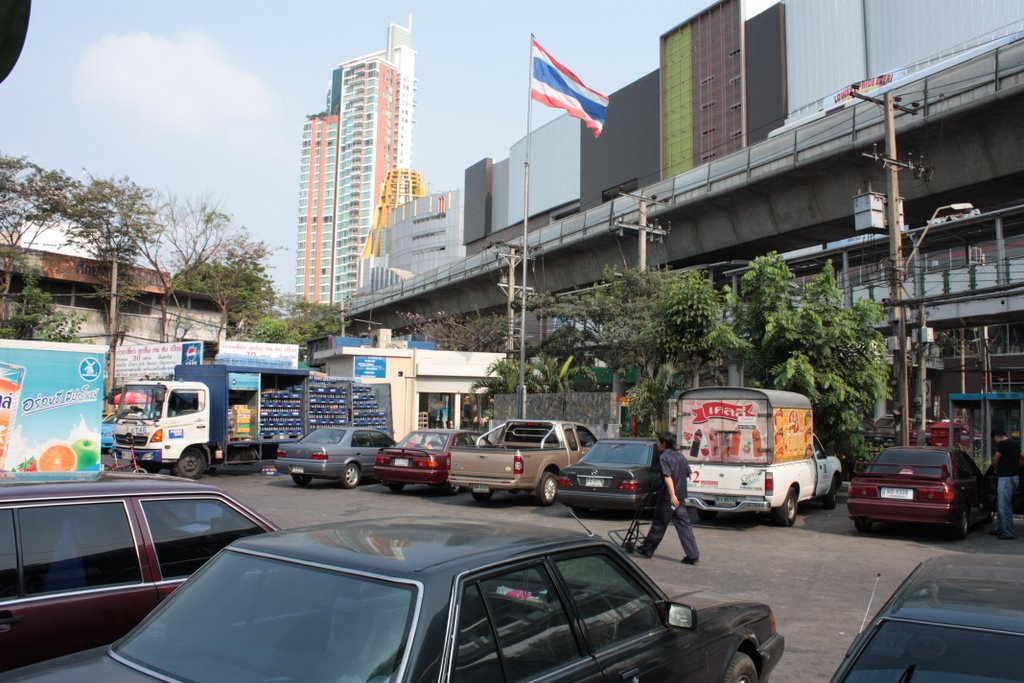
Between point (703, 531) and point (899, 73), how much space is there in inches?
1592

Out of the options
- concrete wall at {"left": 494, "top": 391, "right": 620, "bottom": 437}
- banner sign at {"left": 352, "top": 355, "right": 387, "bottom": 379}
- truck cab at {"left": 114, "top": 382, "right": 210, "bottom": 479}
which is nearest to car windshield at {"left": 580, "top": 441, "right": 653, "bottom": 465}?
concrete wall at {"left": 494, "top": 391, "right": 620, "bottom": 437}

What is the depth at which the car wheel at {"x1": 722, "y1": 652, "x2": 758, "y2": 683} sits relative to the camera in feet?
13.9

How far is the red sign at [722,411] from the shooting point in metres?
14.3

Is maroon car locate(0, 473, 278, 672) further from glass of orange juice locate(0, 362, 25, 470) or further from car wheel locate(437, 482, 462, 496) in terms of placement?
car wheel locate(437, 482, 462, 496)

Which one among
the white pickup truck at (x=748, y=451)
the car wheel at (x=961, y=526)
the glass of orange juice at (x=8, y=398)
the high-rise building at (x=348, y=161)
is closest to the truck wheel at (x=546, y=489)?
the white pickup truck at (x=748, y=451)

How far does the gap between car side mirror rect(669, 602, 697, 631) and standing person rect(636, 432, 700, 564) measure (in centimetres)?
649

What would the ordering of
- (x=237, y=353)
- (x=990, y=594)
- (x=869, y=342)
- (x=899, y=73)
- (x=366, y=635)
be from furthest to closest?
1. (x=899, y=73)
2. (x=237, y=353)
3. (x=869, y=342)
4. (x=990, y=594)
5. (x=366, y=635)

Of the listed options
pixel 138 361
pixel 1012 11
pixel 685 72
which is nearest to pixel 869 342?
pixel 138 361

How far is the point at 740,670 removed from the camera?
14.3ft

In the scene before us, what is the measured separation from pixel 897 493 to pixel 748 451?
8.71 ft

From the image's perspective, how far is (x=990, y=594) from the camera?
334 centimetres

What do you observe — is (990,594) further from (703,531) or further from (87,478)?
(703,531)

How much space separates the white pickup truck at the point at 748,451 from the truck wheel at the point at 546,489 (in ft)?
9.76

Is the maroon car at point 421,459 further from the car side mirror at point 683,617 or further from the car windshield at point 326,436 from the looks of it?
the car side mirror at point 683,617
